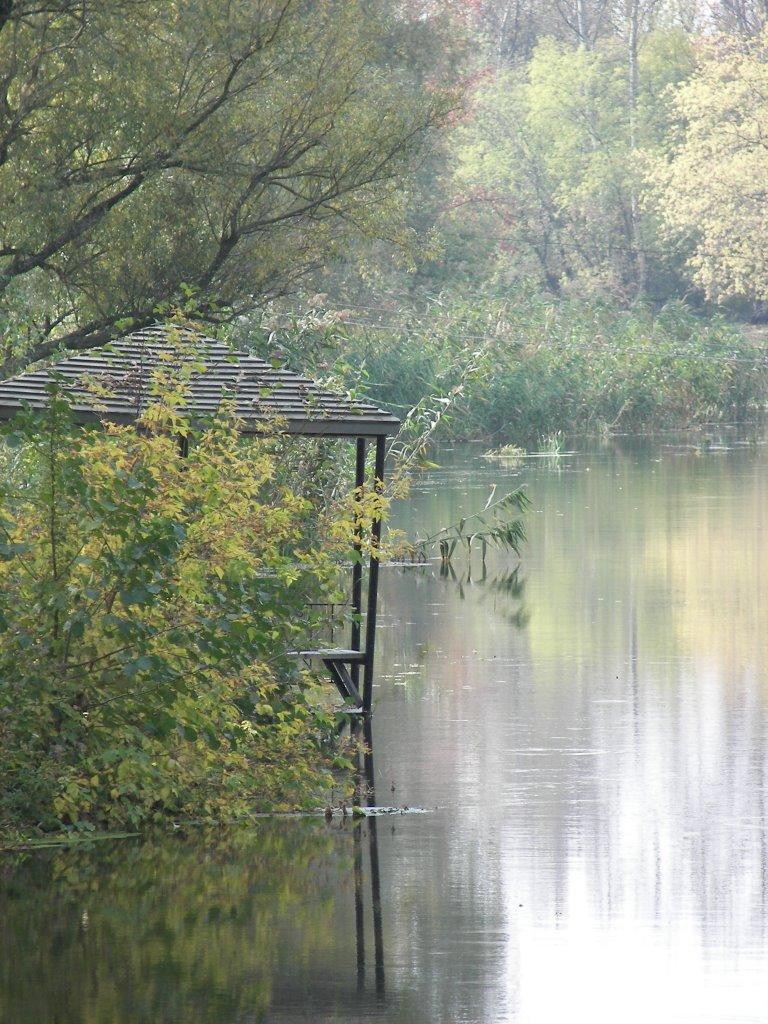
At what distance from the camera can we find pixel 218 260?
21406mm

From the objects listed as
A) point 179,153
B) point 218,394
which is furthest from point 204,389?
point 179,153

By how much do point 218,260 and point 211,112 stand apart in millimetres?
1715

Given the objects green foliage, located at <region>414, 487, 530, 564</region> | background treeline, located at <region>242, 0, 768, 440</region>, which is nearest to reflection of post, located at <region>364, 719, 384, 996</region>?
green foliage, located at <region>414, 487, 530, 564</region>

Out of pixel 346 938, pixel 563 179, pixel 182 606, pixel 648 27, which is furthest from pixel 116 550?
pixel 648 27

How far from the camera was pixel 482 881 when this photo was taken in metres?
8.88

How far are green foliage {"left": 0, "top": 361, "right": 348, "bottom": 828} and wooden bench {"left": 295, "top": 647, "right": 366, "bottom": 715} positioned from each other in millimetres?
2061

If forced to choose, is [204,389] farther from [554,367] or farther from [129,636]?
[554,367]

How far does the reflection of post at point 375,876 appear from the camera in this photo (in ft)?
25.0

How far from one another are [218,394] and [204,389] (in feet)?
0.35

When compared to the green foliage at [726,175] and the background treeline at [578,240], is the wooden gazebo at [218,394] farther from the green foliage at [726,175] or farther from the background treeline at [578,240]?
the green foliage at [726,175]

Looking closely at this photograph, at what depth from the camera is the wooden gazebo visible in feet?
38.9

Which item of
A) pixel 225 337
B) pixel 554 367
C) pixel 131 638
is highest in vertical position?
pixel 554 367

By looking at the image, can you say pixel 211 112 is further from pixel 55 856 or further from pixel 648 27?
pixel 648 27

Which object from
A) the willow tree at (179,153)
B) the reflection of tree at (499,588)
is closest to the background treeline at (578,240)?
the willow tree at (179,153)
